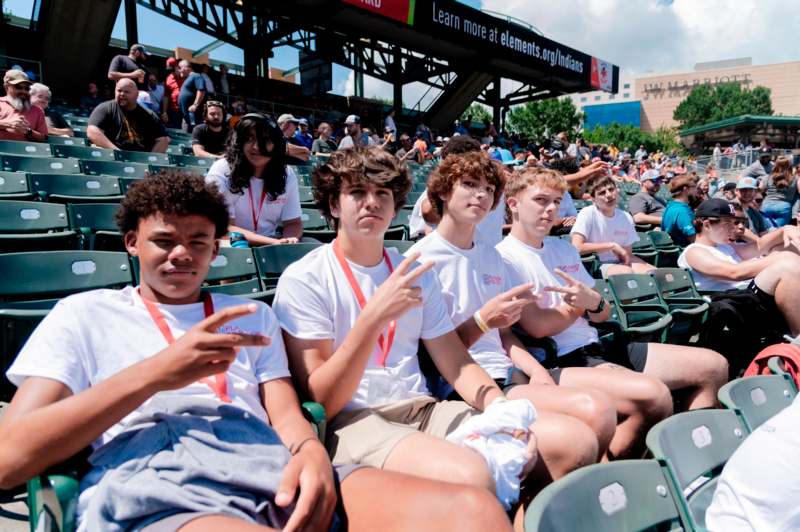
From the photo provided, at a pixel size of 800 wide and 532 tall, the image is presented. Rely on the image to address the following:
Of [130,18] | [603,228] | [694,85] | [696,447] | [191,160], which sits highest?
[694,85]

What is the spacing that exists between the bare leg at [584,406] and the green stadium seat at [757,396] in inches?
16.7

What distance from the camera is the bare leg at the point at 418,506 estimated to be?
1.17m

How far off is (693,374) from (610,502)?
166 cm

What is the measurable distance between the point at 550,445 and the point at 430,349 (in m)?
0.54

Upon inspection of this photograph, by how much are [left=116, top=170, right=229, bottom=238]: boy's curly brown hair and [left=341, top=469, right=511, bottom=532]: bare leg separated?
0.88m

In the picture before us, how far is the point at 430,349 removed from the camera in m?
1.96

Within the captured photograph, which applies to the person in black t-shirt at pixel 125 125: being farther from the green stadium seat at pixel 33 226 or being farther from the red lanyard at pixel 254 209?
the red lanyard at pixel 254 209

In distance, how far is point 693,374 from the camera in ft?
8.66

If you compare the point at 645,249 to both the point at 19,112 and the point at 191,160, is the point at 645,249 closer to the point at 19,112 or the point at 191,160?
the point at 191,160

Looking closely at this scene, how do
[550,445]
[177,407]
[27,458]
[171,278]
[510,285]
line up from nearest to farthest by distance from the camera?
[27,458] < [177,407] < [171,278] < [550,445] < [510,285]

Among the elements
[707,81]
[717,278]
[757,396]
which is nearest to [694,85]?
[707,81]

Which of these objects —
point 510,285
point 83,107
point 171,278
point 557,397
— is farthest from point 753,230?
point 83,107

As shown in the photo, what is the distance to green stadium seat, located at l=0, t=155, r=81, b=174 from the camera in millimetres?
4598

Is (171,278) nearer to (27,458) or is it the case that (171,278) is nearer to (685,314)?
(27,458)
